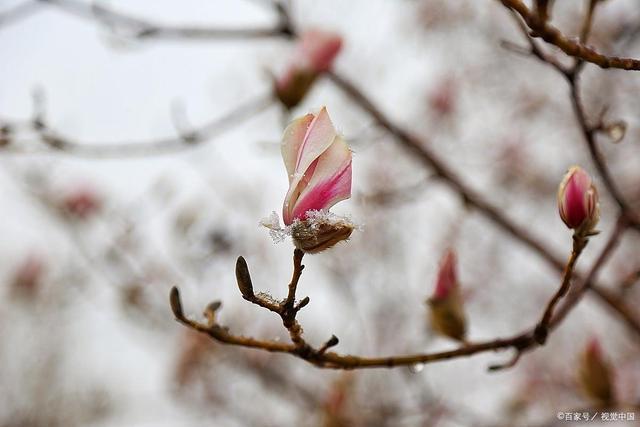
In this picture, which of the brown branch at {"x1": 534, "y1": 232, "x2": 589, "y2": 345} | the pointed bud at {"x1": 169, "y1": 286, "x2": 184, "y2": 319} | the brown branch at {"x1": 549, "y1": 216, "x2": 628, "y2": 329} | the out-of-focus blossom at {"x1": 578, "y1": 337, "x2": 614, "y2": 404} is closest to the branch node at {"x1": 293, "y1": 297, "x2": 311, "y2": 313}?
the pointed bud at {"x1": 169, "y1": 286, "x2": 184, "y2": 319}

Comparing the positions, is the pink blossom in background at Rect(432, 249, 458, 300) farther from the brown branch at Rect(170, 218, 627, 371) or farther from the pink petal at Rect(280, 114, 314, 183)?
the pink petal at Rect(280, 114, 314, 183)

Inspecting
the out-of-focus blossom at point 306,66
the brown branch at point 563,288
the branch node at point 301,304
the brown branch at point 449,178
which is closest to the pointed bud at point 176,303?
the branch node at point 301,304

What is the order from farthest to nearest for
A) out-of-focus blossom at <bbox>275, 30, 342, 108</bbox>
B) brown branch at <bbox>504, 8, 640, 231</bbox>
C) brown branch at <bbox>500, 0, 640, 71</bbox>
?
out-of-focus blossom at <bbox>275, 30, 342, 108</bbox> < brown branch at <bbox>504, 8, 640, 231</bbox> < brown branch at <bbox>500, 0, 640, 71</bbox>

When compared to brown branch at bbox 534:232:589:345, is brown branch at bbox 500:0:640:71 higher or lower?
higher

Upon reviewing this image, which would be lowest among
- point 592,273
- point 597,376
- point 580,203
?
point 597,376

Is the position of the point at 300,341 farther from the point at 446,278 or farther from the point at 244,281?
the point at 446,278

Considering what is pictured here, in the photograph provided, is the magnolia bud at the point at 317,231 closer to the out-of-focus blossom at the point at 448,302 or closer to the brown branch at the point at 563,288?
the brown branch at the point at 563,288

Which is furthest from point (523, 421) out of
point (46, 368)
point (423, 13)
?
point (46, 368)

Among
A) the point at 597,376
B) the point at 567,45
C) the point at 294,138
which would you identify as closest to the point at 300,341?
the point at 294,138
